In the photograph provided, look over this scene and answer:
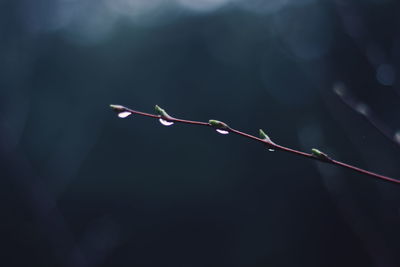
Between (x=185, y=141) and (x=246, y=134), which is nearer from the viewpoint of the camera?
(x=246, y=134)

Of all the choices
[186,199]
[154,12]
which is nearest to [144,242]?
[186,199]

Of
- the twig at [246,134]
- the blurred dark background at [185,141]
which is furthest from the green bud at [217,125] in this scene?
the blurred dark background at [185,141]

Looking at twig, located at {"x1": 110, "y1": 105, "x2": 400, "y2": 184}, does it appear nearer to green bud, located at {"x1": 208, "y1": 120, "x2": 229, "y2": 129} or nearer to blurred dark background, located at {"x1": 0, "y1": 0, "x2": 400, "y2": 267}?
green bud, located at {"x1": 208, "y1": 120, "x2": 229, "y2": 129}

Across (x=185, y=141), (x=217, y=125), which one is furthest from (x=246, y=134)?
(x=185, y=141)

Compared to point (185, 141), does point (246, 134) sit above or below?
below

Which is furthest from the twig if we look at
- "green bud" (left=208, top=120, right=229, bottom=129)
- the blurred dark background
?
the blurred dark background

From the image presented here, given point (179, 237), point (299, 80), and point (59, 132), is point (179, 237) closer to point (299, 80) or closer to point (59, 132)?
point (59, 132)

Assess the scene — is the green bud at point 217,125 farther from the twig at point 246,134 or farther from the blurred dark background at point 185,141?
the blurred dark background at point 185,141

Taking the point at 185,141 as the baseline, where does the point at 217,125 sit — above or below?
below

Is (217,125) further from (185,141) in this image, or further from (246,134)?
(185,141)
